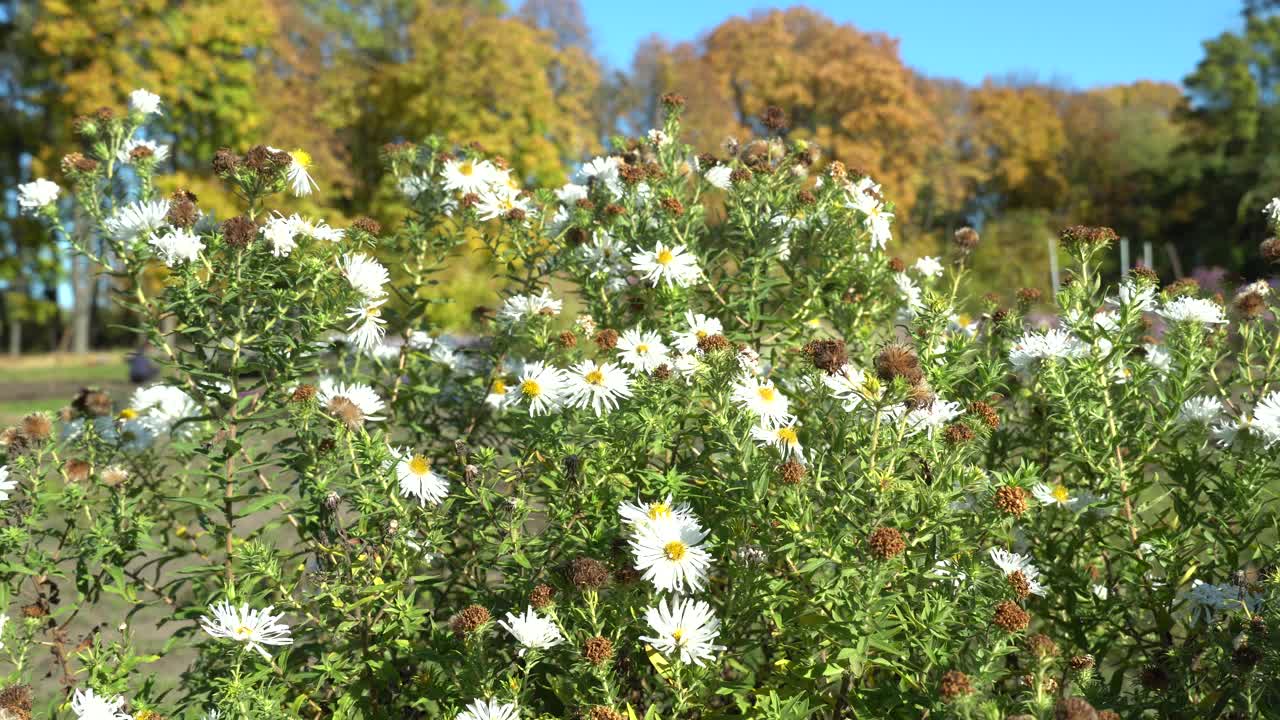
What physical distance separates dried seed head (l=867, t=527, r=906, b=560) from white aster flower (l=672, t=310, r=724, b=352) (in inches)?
26.2

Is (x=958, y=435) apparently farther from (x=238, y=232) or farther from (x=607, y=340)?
(x=238, y=232)

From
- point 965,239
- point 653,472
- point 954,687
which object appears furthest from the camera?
point 965,239

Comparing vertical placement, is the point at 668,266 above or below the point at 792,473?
above

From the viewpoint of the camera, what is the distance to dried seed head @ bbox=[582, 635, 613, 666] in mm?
1883

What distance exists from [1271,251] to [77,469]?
3.43 m

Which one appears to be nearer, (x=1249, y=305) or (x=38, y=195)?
(x=1249, y=305)

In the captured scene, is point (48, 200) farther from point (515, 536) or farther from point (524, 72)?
point (524, 72)

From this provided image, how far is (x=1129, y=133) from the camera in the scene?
4322 centimetres

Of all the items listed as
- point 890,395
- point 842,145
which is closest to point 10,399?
point 890,395

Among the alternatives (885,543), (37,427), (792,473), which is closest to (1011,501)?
(885,543)

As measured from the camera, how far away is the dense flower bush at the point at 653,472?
207 centimetres

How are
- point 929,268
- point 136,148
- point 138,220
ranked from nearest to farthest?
point 138,220
point 136,148
point 929,268

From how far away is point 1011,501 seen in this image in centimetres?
210

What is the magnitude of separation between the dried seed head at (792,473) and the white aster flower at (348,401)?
103cm
